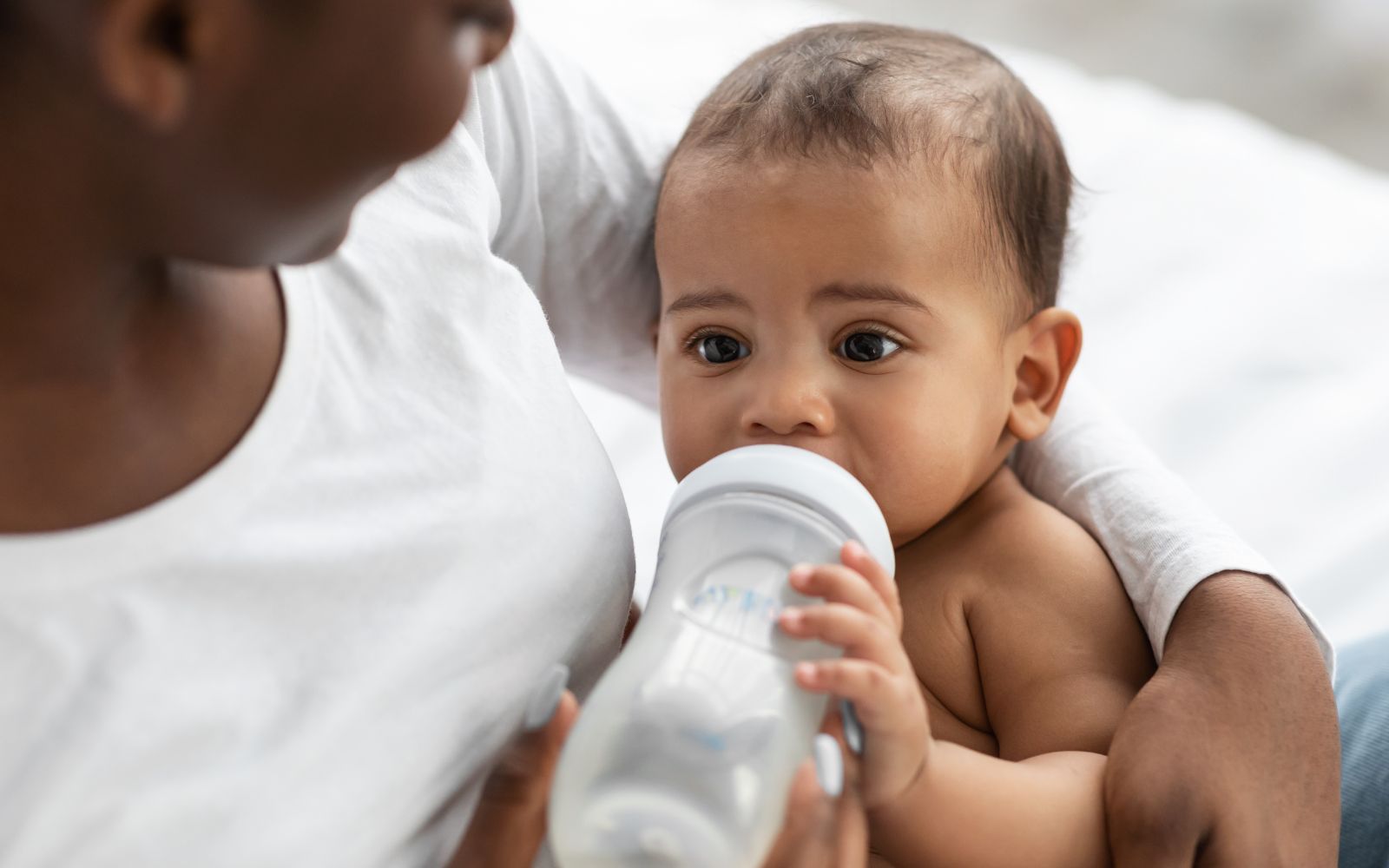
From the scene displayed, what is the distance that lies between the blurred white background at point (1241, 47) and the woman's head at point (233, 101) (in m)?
2.87

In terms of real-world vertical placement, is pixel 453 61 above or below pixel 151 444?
above

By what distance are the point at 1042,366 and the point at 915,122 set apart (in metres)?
0.26

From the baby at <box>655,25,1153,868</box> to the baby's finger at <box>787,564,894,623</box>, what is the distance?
26 centimetres

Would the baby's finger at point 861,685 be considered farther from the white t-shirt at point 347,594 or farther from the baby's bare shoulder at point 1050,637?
the baby's bare shoulder at point 1050,637

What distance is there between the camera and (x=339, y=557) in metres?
0.78

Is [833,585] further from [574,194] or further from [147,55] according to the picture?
[574,194]

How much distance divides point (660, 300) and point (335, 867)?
683mm

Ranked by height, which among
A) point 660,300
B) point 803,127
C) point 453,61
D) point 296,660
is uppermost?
point 453,61

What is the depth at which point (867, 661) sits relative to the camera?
2.69ft

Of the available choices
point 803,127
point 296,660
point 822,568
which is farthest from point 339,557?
point 803,127

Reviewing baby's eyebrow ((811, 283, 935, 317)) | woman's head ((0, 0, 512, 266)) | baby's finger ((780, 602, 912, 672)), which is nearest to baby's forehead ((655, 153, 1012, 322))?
baby's eyebrow ((811, 283, 935, 317))

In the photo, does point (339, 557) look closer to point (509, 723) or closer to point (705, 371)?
point (509, 723)

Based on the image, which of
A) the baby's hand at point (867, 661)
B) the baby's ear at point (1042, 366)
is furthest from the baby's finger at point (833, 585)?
the baby's ear at point (1042, 366)

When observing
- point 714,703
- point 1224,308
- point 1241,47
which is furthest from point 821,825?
point 1241,47
